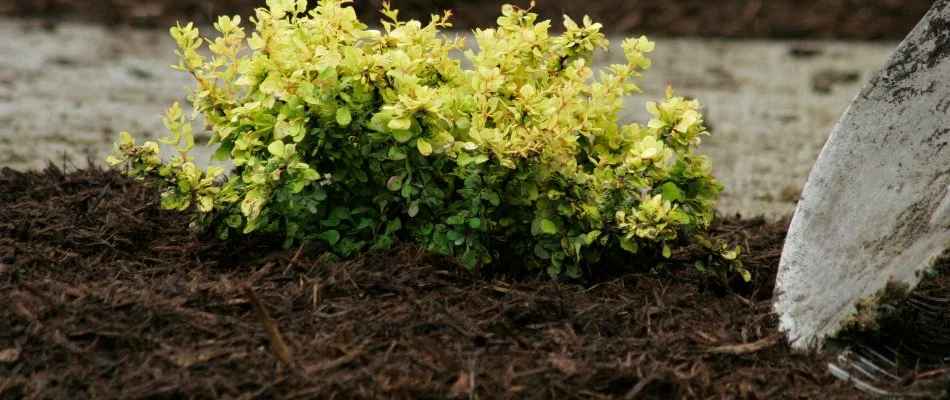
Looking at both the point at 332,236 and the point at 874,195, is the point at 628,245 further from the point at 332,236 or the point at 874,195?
the point at 332,236

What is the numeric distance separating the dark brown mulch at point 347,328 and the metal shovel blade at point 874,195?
0.48 ft

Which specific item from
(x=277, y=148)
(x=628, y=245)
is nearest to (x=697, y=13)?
(x=628, y=245)

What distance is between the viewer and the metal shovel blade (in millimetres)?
2455

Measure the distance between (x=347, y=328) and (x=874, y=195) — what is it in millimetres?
1483

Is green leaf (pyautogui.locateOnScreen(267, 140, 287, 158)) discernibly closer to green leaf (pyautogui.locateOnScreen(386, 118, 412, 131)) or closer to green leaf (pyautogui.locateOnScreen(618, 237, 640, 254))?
green leaf (pyautogui.locateOnScreen(386, 118, 412, 131))

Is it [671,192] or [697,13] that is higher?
[697,13]

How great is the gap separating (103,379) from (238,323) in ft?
1.09

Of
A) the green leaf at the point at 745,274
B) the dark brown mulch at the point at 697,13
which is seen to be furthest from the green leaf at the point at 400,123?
the dark brown mulch at the point at 697,13

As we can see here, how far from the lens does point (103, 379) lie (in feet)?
6.95

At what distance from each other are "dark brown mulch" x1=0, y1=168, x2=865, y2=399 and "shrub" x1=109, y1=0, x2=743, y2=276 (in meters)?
0.11

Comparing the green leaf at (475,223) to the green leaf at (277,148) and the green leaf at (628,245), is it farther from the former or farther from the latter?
the green leaf at (277,148)

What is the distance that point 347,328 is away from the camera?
230 centimetres

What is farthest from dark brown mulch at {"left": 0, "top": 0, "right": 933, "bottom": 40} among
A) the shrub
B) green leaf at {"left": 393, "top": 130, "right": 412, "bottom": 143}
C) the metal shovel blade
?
green leaf at {"left": 393, "top": 130, "right": 412, "bottom": 143}

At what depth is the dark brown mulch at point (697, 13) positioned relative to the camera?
23.7 feet
